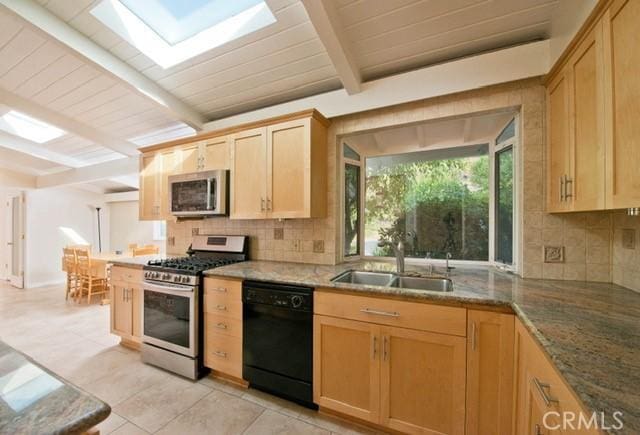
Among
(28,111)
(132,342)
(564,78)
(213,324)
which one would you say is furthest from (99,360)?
(564,78)

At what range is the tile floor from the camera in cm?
165

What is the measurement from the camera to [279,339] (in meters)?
1.81

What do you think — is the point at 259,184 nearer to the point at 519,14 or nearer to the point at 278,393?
the point at 278,393

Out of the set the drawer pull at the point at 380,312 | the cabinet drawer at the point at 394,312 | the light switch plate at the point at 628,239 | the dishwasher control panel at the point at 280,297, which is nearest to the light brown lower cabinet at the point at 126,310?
the dishwasher control panel at the point at 280,297

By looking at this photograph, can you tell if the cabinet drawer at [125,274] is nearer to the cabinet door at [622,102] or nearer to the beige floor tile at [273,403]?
the beige floor tile at [273,403]

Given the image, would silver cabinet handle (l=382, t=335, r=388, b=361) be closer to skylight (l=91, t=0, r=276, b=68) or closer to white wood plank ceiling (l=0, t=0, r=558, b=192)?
white wood plank ceiling (l=0, t=0, r=558, b=192)

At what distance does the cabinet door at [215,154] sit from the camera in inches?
98.5

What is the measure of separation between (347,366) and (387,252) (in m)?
1.26

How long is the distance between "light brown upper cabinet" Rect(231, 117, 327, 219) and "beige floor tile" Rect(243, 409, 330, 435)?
1.47 metres

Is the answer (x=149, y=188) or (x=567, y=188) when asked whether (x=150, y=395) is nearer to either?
(x=149, y=188)

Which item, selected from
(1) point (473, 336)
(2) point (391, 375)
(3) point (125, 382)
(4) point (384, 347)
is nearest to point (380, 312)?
(4) point (384, 347)

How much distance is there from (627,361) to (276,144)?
7.48 ft

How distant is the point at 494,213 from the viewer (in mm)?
2219

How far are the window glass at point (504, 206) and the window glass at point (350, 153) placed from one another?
127cm
